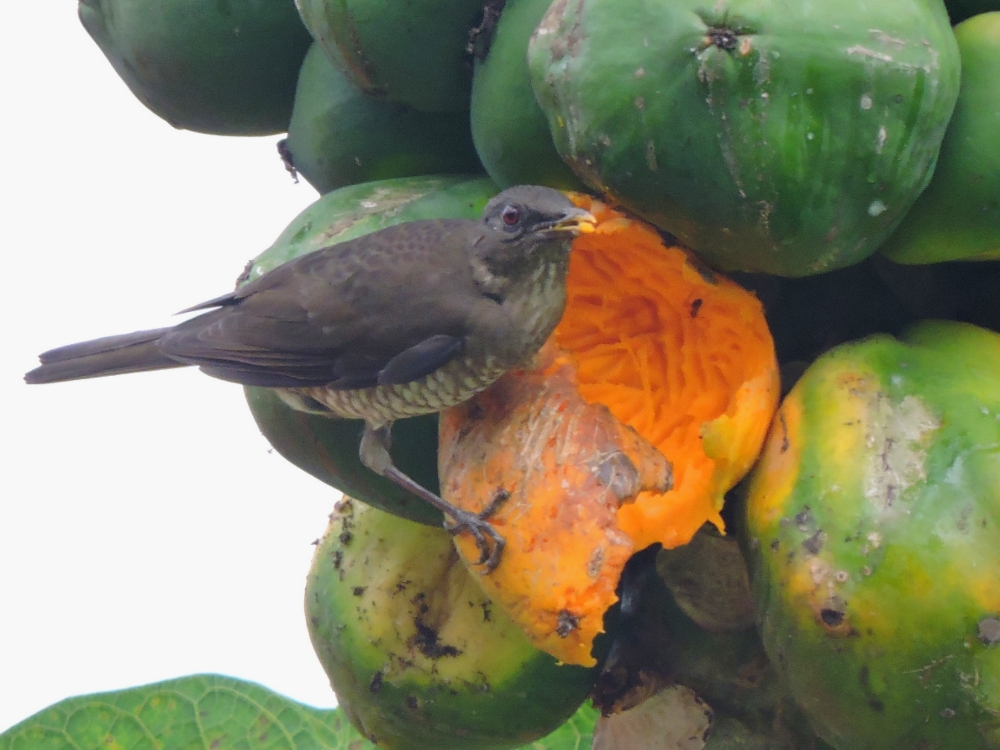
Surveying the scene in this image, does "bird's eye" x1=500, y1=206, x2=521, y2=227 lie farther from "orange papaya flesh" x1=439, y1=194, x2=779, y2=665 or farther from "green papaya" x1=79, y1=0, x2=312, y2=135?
"green papaya" x1=79, y1=0, x2=312, y2=135

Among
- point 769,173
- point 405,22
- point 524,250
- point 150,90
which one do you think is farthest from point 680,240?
point 150,90

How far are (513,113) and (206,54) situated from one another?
691 millimetres

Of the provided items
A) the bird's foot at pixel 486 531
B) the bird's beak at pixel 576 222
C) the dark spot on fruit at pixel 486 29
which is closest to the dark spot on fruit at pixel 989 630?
the bird's foot at pixel 486 531

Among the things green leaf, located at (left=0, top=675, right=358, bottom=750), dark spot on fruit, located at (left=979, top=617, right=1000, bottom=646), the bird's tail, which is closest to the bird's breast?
the bird's tail

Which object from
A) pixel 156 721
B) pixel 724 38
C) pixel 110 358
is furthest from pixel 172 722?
pixel 724 38

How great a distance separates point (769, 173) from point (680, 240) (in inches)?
8.3

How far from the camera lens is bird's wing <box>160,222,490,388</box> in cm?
192

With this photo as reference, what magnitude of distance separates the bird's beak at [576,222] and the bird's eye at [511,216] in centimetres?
12

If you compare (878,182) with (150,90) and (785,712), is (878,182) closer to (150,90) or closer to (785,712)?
(785,712)

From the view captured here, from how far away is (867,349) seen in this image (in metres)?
1.58

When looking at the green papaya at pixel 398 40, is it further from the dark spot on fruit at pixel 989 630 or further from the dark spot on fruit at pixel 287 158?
the dark spot on fruit at pixel 989 630

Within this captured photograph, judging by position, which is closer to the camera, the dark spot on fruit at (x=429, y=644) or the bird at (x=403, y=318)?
the bird at (x=403, y=318)

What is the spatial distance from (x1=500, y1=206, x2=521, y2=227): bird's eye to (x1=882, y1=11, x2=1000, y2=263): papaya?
0.54 metres

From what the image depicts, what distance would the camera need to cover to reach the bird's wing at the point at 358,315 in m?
1.92
